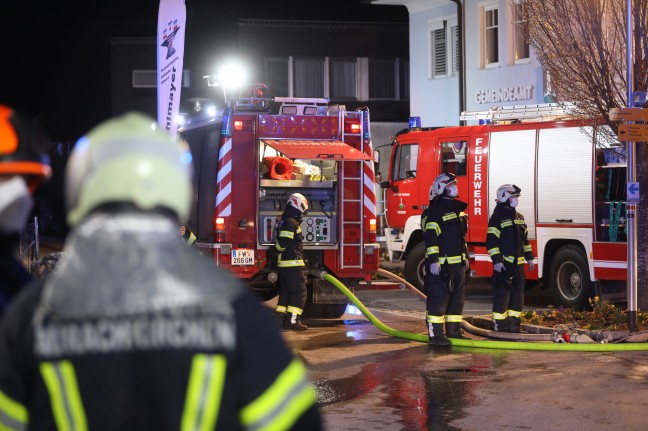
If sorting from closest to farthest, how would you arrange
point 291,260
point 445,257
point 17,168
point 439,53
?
point 17,168, point 445,257, point 291,260, point 439,53

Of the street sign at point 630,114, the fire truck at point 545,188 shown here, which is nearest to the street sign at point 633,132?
the street sign at point 630,114

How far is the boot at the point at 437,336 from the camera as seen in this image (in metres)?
12.1

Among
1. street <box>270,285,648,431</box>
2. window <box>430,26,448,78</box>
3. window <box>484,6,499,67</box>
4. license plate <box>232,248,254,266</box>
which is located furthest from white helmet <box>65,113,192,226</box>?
window <box>430,26,448,78</box>

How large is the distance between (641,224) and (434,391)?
5.14 metres

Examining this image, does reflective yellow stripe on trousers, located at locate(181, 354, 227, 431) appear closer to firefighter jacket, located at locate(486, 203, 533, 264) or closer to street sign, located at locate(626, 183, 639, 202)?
street sign, located at locate(626, 183, 639, 202)

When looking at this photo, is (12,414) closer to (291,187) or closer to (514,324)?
(514,324)

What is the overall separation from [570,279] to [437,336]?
14.0 ft

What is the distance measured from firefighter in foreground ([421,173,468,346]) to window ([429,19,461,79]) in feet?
41.1

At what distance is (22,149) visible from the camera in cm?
254

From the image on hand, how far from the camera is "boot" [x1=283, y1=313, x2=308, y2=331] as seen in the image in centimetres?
1361

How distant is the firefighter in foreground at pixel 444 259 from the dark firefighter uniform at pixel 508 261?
2.40 feet

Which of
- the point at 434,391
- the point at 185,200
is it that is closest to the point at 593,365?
the point at 434,391

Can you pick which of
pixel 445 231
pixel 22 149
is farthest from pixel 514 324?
pixel 22 149

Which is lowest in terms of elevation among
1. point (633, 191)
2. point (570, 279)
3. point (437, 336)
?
point (437, 336)
